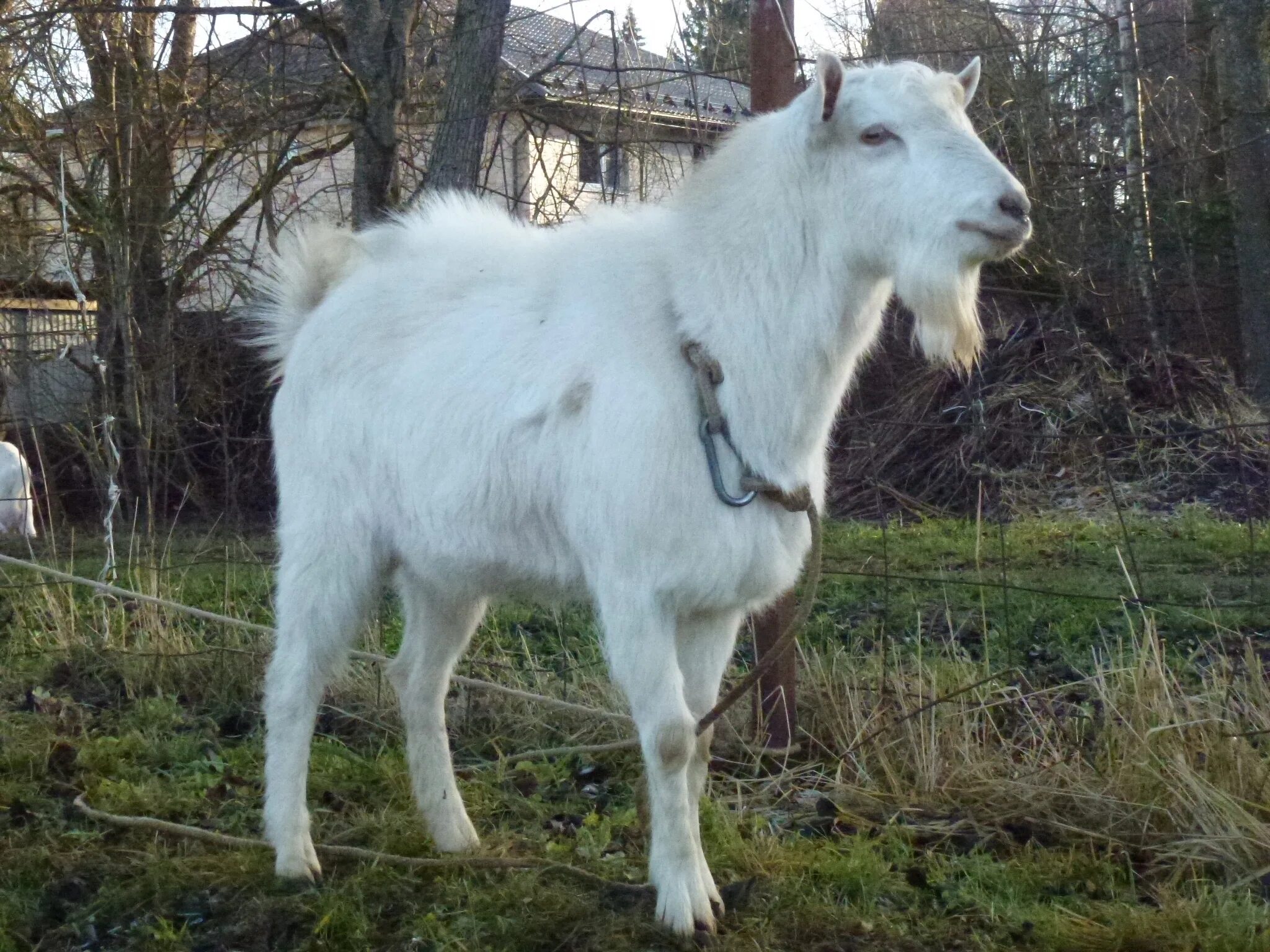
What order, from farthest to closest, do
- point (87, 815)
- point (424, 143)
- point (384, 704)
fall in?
point (424, 143) < point (384, 704) < point (87, 815)

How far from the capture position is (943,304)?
288 centimetres

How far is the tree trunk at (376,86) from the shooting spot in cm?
531

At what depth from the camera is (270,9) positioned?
205 inches

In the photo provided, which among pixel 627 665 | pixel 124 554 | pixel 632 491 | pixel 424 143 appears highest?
pixel 424 143

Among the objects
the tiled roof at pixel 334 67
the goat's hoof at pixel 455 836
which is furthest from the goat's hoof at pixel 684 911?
the tiled roof at pixel 334 67

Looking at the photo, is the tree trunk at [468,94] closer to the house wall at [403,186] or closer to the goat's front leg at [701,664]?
the house wall at [403,186]

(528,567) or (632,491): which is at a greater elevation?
(632,491)

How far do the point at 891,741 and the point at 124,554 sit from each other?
5.92m

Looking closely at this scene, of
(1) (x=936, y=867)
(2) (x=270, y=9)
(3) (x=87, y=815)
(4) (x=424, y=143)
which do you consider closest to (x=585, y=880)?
(1) (x=936, y=867)

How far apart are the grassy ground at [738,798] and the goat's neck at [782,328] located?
1106 millimetres

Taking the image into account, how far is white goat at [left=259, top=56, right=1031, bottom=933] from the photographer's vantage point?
290cm

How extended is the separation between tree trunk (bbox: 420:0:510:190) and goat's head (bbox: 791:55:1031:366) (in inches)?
92.8

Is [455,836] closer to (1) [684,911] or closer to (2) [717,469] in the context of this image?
(1) [684,911]

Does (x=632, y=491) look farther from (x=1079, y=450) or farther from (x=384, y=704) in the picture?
(x=1079, y=450)
